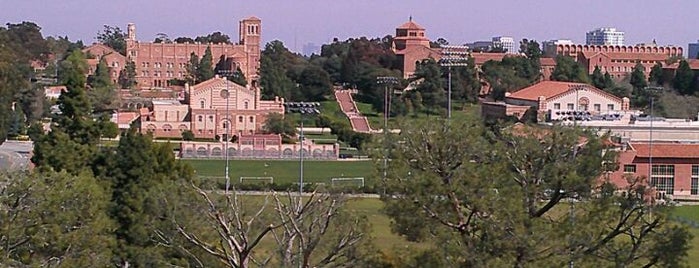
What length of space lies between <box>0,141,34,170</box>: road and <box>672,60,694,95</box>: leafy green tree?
1252 inches

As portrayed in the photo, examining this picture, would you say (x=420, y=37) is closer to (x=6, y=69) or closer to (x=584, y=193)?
(x=6, y=69)

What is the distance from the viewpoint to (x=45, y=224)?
28.8 feet

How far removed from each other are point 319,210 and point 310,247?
0.63 metres

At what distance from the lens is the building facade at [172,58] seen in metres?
65.9

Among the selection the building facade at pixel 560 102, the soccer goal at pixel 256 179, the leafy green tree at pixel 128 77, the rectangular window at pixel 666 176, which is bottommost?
the soccer goal at pixel 256 179

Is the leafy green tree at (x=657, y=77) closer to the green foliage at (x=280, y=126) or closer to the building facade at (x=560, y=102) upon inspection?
the building facade at (x=560, y=102)

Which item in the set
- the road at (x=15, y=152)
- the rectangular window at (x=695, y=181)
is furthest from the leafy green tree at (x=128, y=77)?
the rectangular window at (x=695, y=181)

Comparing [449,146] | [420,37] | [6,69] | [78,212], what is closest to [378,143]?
[449,146]

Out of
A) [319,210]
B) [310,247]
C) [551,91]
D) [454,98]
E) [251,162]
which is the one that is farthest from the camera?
[454,98]

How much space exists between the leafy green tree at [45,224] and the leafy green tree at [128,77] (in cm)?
5351

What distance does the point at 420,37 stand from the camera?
234 ft

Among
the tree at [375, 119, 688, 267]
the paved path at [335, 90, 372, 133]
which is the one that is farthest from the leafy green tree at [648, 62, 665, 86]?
the tree at [375, 119, 688, 267]

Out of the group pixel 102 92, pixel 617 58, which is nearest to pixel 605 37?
pixel 617 58

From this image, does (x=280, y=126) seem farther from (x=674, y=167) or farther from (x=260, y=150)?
(x=674, y=167)
